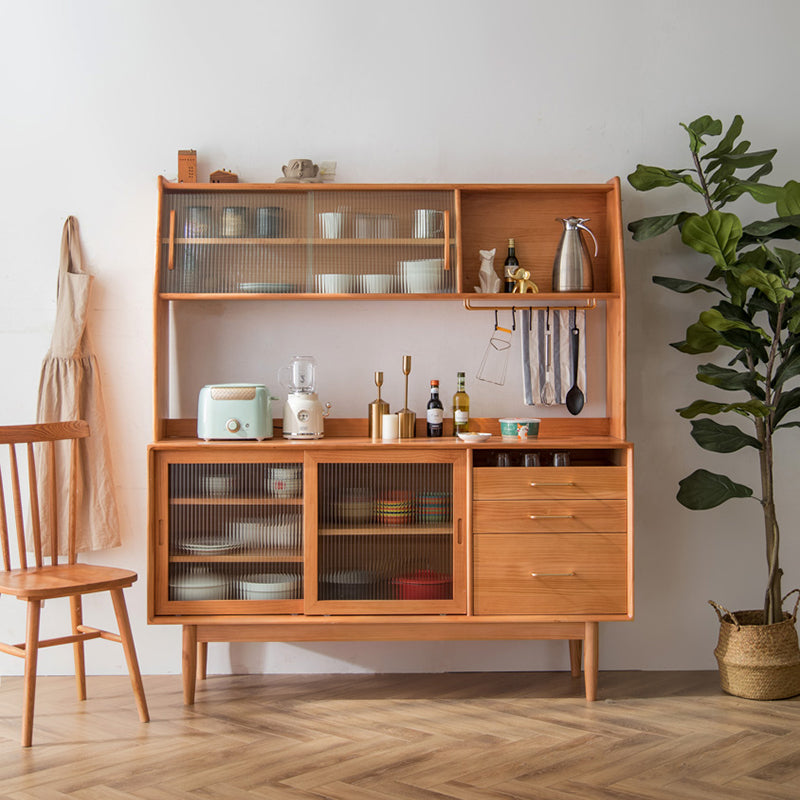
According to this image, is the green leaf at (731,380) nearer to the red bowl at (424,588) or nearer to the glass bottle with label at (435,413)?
the glass bottle with label at (435,413)

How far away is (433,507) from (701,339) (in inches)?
45.1

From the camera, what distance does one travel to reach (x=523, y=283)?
357 cm

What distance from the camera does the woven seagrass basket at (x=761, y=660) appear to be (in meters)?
3.33

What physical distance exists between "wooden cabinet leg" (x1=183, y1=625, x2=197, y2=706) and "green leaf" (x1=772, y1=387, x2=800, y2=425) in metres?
2.23

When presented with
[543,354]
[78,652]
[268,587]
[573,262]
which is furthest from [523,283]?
[78,652]

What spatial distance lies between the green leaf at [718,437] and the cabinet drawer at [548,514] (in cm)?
40

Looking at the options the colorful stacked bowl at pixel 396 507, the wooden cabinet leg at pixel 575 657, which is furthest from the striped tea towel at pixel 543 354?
the wooden cabinet leg at pixel 575 657

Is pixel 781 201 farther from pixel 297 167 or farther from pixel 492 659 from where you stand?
pixel 492 659

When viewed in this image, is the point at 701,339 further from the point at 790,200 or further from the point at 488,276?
the point at 488,276

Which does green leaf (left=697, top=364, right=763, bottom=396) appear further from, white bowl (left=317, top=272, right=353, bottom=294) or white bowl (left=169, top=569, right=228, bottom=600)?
white bowl (left=169, top=569, right=228, bottom=600)

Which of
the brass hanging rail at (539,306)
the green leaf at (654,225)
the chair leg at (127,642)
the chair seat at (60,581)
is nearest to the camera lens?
the chair seat at (60,581)

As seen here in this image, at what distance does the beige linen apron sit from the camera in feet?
11.8

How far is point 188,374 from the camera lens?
3709 mm

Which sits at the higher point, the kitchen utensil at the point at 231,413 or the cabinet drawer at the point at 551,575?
the kitchen utensil at the point at 231,413
